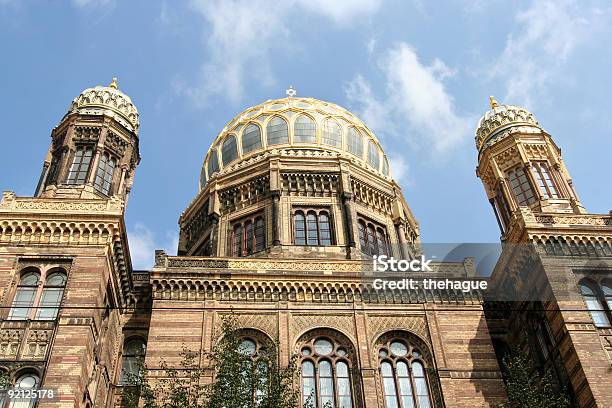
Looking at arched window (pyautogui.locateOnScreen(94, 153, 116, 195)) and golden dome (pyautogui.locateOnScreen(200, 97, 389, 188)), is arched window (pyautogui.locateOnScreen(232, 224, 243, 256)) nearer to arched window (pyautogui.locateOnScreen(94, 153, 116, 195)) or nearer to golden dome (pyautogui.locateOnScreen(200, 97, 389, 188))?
golden dome (pyautogui.locateOnScreen(200, 97, 389, 188))

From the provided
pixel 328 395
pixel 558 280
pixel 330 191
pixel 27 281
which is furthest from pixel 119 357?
pixel 558 280

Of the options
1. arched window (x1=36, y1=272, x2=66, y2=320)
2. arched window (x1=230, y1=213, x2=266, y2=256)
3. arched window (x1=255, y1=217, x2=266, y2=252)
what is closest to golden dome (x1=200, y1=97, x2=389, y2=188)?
arched window (x1=230, y1=213, x2=266, y2=256)

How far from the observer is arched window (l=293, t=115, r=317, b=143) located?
113ft

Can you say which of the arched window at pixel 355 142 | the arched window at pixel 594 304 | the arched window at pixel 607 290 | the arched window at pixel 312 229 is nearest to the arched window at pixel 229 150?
the arched window at pixel 355 142

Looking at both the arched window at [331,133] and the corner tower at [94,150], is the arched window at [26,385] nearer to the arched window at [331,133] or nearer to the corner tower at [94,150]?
the corner tower at [94,150]

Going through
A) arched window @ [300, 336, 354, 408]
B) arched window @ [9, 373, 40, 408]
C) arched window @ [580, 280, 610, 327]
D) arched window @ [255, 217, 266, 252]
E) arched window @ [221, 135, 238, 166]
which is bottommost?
arched window @ [9, 373, 40, 408]

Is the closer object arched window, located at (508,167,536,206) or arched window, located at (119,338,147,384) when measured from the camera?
arched window, located at (119,338,147,384)

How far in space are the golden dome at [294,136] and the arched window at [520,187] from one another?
7.78 metres

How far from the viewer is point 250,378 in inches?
639

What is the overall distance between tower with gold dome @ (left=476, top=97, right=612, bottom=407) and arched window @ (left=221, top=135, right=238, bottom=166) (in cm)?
1296

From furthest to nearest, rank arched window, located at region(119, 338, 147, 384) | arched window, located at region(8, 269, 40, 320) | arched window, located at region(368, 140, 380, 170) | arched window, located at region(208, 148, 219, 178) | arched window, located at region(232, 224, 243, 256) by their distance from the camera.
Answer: arched window, located at region(368, 140, 380, 170)
arched window, located at region(208, 148, 219, 178)
arched window, located at region(232, 224, 243, 256)
arched window, located at region(119, 338, 147, 384)
arched window, located at region(8, 269, 40, 320)

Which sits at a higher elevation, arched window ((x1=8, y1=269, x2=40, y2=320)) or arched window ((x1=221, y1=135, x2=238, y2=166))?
arched window ((x1=221, y1=135, x2=238, y2=166))

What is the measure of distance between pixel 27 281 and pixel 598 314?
18316mm

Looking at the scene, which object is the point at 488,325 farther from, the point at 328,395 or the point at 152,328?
the point at 152,328
